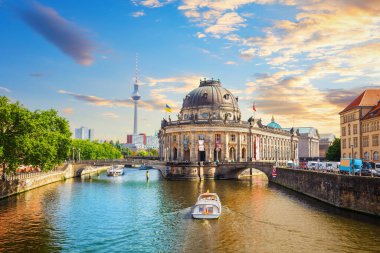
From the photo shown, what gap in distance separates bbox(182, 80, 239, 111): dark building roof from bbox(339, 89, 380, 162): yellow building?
55725 mm

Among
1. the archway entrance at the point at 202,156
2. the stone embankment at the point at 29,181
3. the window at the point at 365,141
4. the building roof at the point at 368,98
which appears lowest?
the stone embankment at the point at 29,181

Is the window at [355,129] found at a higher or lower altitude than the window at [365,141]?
higher

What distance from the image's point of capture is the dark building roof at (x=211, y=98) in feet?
513

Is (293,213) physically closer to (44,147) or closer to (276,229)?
(276,229)

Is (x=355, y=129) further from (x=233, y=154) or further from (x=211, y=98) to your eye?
(x=211, y=98)

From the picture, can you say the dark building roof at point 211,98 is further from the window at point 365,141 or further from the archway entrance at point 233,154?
the window at point 365,141

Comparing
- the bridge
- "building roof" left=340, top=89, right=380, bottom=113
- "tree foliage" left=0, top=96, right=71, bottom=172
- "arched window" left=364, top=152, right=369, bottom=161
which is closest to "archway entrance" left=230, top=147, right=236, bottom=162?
the bridge

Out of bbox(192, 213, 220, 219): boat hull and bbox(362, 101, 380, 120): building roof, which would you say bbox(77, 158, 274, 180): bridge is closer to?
bbox(362, 101, 380, 120): building roof

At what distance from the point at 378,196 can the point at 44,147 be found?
181 ft

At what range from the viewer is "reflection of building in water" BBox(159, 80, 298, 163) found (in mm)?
138750

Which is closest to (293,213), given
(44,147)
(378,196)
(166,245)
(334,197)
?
(334,197)

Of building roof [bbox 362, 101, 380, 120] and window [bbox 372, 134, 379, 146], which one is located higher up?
building roof [bbox 362, 101, 380, 120]

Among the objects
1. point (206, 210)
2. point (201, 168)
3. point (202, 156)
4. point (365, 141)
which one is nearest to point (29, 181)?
point (206, 210)

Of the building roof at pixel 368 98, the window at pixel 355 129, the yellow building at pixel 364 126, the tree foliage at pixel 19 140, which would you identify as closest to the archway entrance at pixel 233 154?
the yellow building at pixel 364 126
